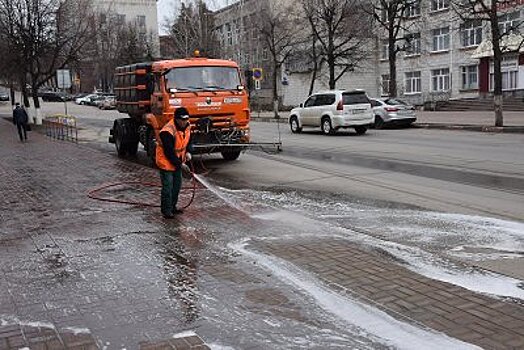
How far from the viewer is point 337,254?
6.42 m

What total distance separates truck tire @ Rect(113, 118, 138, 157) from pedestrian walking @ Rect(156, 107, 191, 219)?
975 cm

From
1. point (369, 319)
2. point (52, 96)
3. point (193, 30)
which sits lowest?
point (369, 319)

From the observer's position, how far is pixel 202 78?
14.8 m

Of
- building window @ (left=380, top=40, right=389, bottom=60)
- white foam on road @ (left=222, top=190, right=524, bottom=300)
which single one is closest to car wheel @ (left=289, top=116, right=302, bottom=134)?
white foam on road @ (left=222, top=190, right=524, bottom=300)

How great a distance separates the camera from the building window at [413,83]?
52.9 m

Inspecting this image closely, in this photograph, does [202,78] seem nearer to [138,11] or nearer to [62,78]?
[62,78]

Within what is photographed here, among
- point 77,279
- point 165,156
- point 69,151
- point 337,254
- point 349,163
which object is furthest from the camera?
point 69,151

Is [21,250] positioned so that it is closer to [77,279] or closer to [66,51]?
[77,279]

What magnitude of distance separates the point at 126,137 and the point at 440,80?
3875 cm

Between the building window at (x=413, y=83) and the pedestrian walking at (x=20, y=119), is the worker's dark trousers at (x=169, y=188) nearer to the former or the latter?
the pedestrian walking at (x=20, y=119)

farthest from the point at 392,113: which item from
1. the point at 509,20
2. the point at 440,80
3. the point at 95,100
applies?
the point at 95,100

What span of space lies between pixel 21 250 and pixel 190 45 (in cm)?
5111

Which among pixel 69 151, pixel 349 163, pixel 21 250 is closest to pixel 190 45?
pixel 69 151

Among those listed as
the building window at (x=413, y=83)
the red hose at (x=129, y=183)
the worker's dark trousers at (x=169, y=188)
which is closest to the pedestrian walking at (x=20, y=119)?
the red hose at (x=129, y=183)
